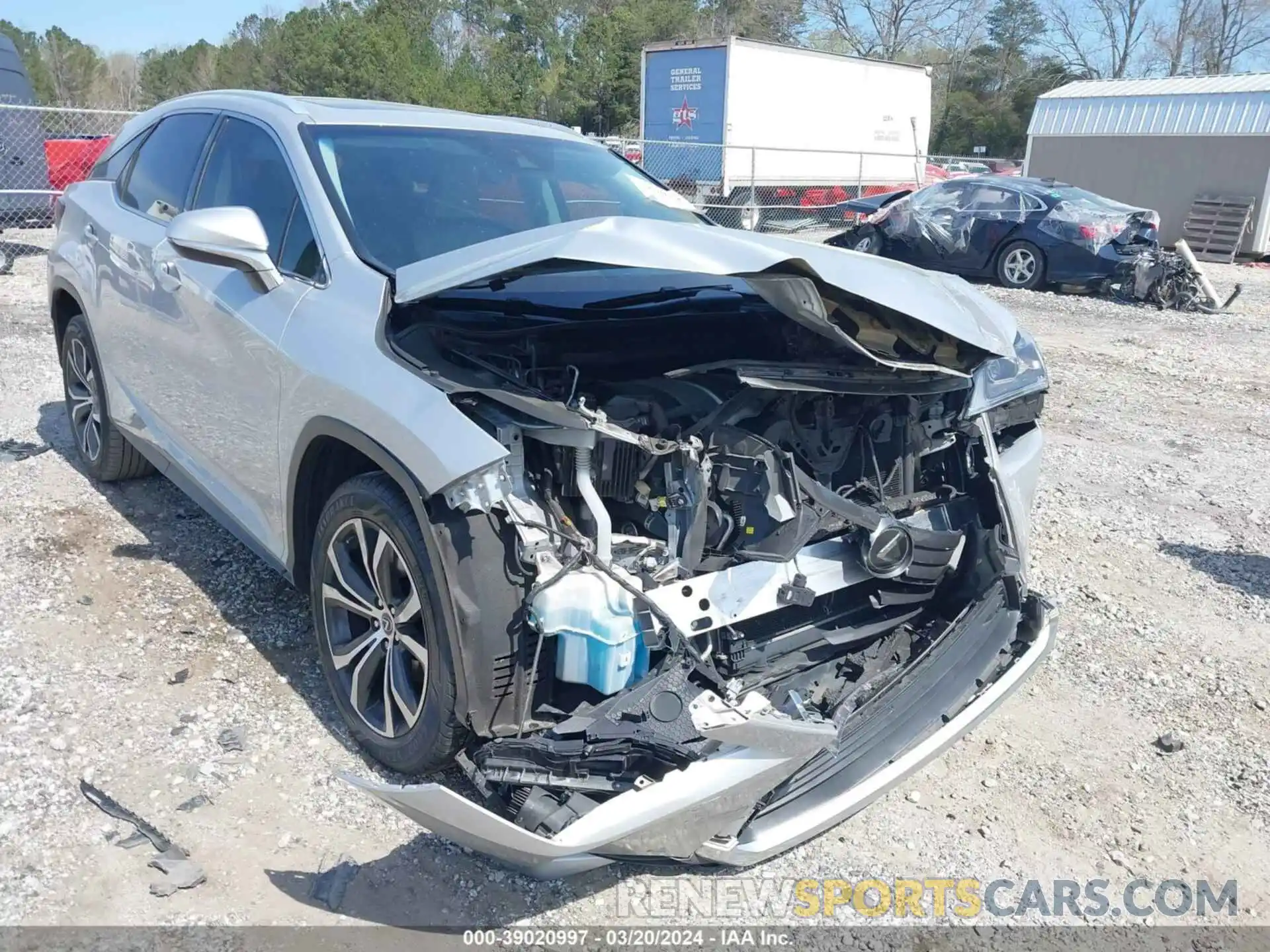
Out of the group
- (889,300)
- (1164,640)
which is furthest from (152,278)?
(1164,640)

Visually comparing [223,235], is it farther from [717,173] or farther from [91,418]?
[717,173]

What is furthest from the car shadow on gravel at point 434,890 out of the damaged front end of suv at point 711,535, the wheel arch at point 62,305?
the wheel arch at point 62,305

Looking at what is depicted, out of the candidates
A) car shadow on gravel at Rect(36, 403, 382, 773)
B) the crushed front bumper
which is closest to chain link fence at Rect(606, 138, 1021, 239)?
car shadow on gravel at Rect(36, 403, 382, 773)

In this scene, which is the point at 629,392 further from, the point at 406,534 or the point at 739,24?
the point at 739,24

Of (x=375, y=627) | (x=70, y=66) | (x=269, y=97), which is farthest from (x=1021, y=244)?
(x=70, y=66)

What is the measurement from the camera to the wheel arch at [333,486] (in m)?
2.48

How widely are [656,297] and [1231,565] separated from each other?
3.21 m

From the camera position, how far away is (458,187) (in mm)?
3531

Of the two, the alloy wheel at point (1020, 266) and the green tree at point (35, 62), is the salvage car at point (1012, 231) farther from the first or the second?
the green tree at point (35, 62)

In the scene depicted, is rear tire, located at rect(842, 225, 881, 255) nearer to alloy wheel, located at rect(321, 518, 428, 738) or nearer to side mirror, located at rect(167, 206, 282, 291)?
side mirror, located at rect(167, 206, 282, 291)

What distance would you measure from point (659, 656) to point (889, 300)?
112 cm

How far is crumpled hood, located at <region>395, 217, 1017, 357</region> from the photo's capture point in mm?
2377

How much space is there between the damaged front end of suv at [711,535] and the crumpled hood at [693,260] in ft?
0.04

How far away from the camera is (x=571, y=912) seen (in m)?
2.54
